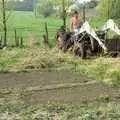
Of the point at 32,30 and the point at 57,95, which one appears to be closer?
the point at 57,95

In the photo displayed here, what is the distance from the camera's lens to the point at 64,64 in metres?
17.5

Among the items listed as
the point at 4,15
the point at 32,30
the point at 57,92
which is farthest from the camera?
the point at 32,30

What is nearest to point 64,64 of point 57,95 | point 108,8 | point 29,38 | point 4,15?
point 57,95

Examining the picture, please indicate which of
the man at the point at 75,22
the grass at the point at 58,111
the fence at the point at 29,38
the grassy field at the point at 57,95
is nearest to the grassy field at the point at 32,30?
the fence at the point at 29,38

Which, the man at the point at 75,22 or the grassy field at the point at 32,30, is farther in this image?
the grassy field at the point at 32,30

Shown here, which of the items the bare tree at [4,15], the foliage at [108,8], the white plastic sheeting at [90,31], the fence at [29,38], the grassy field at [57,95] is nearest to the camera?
the grassy field at [57,95]

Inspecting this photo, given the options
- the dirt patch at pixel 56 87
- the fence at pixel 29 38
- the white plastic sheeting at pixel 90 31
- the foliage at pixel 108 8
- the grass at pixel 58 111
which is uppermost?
the foliage at pixel 108 8

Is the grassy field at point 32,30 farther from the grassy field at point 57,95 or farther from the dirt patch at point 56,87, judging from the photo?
the dirt patch at point 56,87

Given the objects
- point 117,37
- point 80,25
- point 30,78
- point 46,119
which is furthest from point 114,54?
point 46,119

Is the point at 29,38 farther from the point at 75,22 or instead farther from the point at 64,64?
the point at 64,64

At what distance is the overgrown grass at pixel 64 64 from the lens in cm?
1425

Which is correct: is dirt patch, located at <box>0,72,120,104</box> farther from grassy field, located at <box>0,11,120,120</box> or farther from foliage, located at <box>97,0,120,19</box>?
foliage, located at <box>97,0,120,19</box>

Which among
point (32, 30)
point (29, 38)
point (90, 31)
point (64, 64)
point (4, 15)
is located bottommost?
point (64, 64)

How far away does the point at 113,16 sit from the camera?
38.1 m
